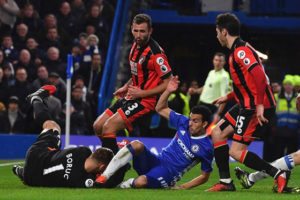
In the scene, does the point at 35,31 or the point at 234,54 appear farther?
the point at 35,31

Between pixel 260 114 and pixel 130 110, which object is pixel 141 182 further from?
pixel 130 110

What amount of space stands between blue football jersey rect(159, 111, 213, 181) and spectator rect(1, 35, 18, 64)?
33.2 feet

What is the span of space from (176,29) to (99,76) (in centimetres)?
391

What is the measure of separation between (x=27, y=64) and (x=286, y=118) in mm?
5363

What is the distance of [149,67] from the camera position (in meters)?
14.0

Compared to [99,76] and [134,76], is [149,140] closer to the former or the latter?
[99,76]

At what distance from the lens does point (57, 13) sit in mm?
24531

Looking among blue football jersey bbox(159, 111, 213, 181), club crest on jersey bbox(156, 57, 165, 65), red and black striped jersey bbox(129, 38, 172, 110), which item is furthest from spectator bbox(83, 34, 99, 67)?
blue football jersey bbox(159, 111, 213, 181)

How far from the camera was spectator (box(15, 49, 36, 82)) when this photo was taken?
2186 cm

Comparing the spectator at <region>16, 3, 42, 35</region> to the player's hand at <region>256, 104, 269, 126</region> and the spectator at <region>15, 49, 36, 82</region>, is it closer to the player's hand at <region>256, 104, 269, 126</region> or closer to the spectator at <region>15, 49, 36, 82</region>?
the spectator at <region>15, 49, 36, 82</region>

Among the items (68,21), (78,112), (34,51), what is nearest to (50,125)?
(78,112)

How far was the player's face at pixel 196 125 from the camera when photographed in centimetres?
1234

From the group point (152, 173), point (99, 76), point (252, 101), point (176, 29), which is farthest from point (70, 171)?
Result: point (176, 29)

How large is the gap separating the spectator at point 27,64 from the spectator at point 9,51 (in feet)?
0.71
